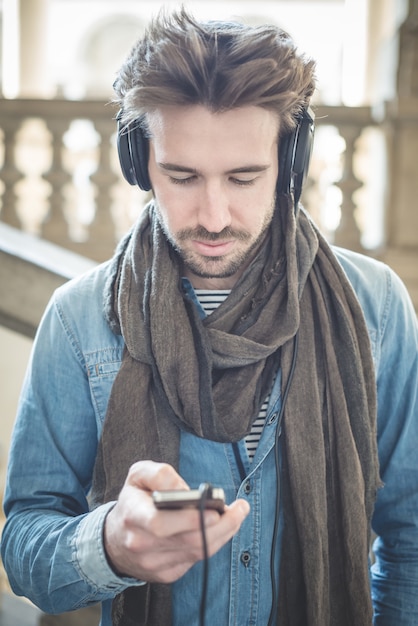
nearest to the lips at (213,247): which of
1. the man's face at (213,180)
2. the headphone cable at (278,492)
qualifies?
the man's face at (213,180)

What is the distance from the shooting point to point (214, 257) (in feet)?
4.39

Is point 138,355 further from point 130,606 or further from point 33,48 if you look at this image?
point 33,48

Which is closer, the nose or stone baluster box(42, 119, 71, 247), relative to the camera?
the nose

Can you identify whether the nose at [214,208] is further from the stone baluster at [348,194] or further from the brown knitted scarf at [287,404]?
the stone baluster at [348,194]

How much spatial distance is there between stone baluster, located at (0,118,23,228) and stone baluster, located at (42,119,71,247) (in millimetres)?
155

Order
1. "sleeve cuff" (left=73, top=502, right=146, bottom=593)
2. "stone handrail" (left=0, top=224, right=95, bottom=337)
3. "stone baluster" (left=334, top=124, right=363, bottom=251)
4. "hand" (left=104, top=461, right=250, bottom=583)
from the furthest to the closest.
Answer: "stone baluster" (left=334, top=124, right=363, bottom=251)
"stone handrail" (left=0, top=224, right=95, bottom=337)
"sleeve cuff" (left=73, top=502, right=146, bottom=593)
"hand" (left=104, top=461, right=250, bottom=583)

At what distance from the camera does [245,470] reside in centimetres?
136

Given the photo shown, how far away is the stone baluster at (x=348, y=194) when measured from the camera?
10.8ft

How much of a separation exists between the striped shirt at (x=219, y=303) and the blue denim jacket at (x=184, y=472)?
0.02 meters

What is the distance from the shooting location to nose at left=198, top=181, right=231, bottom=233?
130 centimetres

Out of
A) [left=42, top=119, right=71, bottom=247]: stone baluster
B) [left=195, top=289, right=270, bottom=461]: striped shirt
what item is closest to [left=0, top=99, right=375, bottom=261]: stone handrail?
[left=42, top=119, right=71, bottom=247]: stone baluster

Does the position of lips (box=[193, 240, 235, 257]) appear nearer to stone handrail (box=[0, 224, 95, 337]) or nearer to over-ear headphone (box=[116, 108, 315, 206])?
over-ear headphone (box=[116, 108, 315, 206])

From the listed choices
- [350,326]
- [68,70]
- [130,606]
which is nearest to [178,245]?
[350,326]

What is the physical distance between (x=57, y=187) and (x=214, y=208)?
92.4 inches
